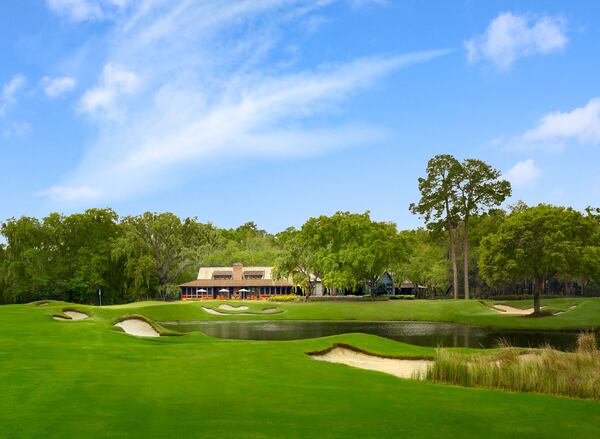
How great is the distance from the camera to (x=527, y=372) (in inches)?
623

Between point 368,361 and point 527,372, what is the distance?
943 centimetres

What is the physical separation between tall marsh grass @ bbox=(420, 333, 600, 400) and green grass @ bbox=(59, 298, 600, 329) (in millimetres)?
38140

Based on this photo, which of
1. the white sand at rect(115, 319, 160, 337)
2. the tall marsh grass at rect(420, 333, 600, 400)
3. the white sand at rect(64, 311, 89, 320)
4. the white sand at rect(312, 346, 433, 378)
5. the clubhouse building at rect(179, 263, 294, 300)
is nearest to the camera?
the tall marsh grass at rect(420, 333, 600, 400)

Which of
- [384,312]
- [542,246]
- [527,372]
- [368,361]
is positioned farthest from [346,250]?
[527,372]

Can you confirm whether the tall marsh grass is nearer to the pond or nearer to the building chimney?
the pond

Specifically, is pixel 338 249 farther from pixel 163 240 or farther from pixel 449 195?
pixel 163 240

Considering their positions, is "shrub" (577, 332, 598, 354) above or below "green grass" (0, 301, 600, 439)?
above

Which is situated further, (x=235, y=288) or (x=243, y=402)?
(x=235, y=288)

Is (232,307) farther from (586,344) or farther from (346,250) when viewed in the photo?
(586,344)

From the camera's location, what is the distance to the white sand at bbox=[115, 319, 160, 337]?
38.1 meters

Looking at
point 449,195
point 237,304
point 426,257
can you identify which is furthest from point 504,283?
point 237,304

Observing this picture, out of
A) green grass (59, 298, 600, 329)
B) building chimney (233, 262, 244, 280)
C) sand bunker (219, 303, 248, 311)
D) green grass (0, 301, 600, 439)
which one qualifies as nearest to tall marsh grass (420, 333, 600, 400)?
green grass (0, 301, 600, 439)

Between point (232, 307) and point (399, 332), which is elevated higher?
point (232, 307)

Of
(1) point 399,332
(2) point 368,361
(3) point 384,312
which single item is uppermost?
(2) point 368,361
